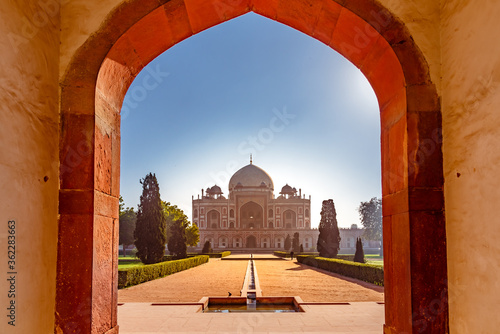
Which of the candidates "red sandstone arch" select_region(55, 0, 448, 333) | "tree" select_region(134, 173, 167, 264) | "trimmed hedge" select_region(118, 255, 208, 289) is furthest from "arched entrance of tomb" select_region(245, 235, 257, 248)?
"red sandstone arch" select_region(55, 0, 448, 333)

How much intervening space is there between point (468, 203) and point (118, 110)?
104 inches

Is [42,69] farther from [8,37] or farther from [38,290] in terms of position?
[38,290]

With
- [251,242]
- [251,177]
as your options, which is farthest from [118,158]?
[251,177]

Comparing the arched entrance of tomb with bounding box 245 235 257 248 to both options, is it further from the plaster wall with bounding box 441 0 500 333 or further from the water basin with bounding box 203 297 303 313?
the plaster wall with bounding box 441 0 500 333

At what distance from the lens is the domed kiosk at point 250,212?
4772 cm

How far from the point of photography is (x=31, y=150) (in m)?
2.53

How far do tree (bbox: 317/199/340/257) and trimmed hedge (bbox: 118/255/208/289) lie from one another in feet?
29.1

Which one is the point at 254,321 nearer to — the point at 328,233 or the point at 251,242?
the point at 328,233

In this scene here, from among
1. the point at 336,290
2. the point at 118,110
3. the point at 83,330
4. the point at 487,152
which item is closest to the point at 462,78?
the point at 487,152

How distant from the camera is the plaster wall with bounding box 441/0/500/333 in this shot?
7.48 feet

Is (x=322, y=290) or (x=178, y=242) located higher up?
(x=178, y=242)

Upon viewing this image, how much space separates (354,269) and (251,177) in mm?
36189

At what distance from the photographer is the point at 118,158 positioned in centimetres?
347

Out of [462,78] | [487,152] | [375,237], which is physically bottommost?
[375,237]
